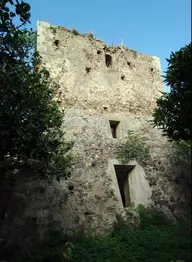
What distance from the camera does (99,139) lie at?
38.5ft

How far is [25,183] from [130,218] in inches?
159

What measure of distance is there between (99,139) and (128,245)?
15.9 ft

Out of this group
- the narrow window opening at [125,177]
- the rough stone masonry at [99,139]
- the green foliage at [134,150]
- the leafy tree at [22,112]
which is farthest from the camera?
the green foliage at [134,150]

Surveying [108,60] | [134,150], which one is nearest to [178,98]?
[134,150]

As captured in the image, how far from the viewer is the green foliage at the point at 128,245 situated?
7.39m

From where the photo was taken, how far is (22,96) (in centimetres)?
730

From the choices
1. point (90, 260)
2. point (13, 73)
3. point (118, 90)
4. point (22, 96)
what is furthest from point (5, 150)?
point (118, 90)

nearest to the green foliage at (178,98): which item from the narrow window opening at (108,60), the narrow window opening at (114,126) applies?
the narrow window opening at (114,126)

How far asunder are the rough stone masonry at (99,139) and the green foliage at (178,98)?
10.4ft

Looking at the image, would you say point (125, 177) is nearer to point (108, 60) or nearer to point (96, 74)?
point (96, 74)

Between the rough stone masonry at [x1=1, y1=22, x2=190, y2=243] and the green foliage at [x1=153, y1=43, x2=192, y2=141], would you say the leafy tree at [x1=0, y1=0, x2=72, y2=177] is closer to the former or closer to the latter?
the rough stone masonry at [x1=1, y1=22, x2=190, y2=243]

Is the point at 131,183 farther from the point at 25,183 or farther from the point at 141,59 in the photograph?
the point at 141,59

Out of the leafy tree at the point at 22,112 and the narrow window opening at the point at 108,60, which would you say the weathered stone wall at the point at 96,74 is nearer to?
the narrow window opening at the point at 108,60

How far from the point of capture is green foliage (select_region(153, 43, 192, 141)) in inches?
303
